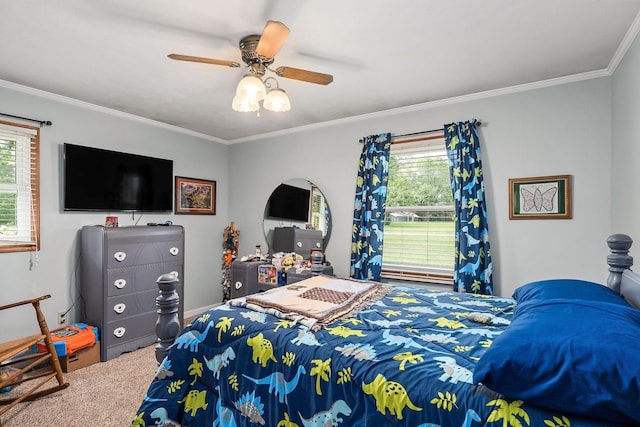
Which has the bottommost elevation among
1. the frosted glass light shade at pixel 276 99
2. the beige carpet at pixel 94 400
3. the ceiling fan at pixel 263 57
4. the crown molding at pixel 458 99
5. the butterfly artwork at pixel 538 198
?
the beige carpet at pixel 94 400

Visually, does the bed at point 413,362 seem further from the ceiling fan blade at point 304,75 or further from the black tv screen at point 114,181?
the black tv screen at point 114,181

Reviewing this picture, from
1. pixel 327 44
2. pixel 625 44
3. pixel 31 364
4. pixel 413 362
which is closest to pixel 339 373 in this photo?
pixel 413 362

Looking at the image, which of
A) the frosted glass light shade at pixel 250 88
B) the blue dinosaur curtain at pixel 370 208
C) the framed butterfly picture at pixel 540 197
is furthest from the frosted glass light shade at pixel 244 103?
the framed butterfly picture at pixel 540 197

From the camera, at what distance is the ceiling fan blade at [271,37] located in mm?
1737

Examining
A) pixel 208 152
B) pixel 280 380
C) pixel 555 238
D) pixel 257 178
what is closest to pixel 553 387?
pixel 280 380

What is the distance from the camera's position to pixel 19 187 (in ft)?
9.98

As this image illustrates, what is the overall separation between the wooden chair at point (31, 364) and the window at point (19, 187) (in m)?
0.85

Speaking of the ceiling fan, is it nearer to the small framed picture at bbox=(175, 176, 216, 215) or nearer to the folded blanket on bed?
the folded blanket on bed

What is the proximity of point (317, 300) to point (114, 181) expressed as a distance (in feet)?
9.49

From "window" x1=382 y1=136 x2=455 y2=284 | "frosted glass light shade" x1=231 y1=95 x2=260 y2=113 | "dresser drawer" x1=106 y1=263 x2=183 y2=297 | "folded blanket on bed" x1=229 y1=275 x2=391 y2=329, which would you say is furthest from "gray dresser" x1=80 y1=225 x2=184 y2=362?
"window" x1=382 y1=136 x2=455 y2=284

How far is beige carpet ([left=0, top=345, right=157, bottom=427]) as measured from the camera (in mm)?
2209

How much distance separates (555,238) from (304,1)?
2.69 meters

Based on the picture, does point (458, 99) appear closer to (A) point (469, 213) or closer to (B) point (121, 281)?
(A) point (469, 213)

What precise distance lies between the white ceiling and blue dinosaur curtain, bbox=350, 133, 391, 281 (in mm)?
557
